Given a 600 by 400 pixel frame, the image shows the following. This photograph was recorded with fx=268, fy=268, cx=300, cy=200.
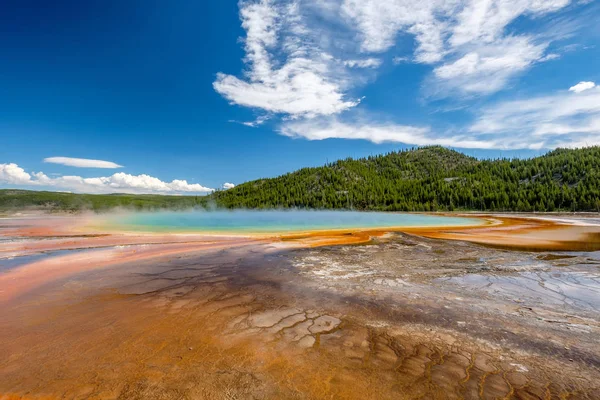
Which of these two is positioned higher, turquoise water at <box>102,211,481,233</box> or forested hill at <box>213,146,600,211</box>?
forested hill at <box>213,146,600,211</box>

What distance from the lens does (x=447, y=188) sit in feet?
386

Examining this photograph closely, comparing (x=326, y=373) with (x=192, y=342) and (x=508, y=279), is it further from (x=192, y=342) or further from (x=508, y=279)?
(x=508, y=279)

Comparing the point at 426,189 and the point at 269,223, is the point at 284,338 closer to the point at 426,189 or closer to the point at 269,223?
the point at 269,223

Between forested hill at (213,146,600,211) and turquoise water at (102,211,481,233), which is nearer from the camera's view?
turquoise water at (102,211,481,233)

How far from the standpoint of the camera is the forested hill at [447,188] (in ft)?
295

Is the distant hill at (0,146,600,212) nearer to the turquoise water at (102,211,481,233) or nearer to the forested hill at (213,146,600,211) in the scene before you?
the forested hill at (213,146,600,211)

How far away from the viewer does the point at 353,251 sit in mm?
16500

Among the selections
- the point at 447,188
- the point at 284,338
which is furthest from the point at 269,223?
the point at 447,188

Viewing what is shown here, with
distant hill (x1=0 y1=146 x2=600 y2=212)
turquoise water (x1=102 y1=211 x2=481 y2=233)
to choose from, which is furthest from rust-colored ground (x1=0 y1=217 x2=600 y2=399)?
distant hill (x1=0 y1=146 x2=600 y2=212)

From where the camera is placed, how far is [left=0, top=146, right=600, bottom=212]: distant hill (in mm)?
91631

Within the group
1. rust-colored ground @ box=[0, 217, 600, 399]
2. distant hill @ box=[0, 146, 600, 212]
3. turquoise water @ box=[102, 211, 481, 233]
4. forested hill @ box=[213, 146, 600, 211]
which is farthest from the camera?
distant hill @ box=[0, 146, 600, 212]

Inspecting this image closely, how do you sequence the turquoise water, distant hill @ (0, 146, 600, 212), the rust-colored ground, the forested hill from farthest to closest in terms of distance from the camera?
distant hill @ (0, 146, 600, 212), the forested hill, the turquoise water, the rust-colored ground

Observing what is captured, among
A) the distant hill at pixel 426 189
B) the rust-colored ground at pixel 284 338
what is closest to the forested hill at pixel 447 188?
the distant hill at pixel 426 189

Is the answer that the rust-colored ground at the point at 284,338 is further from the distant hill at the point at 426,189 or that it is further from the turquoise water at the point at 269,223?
the distant hill at the point at 426,189
